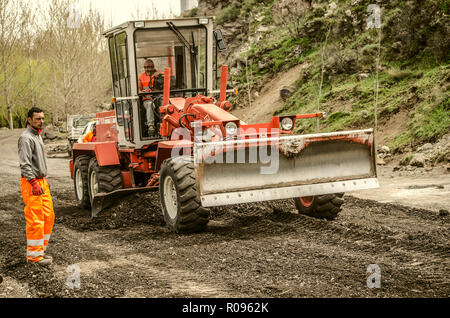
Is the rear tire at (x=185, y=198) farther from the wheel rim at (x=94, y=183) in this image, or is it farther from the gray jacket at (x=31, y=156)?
the wheel rim at (x=94, y=183)

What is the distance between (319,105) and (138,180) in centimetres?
1224

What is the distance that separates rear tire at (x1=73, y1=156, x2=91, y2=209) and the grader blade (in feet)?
14.9

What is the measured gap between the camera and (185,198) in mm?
7789

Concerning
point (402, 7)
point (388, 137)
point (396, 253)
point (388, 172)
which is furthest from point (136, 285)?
point (402, 7)

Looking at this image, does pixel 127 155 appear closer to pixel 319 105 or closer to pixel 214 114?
pixel 214 114

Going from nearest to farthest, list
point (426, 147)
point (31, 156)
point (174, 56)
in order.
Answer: point (31, 156) < point (174, 56) < point (426, 147)

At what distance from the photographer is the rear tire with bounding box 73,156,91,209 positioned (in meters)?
11.4

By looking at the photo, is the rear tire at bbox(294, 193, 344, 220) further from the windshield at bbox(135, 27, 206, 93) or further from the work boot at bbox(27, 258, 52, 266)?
the work boot at bbox(27, 258, 52, 266)

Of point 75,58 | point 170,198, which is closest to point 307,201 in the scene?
point 170,198

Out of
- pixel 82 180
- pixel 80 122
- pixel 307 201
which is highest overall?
pixel 307 201

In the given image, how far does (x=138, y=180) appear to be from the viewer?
35.2 ft

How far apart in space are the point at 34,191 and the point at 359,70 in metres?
16.7

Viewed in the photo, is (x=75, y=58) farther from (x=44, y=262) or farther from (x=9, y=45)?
(x=44, y=262)

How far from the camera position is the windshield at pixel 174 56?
32.3ft
